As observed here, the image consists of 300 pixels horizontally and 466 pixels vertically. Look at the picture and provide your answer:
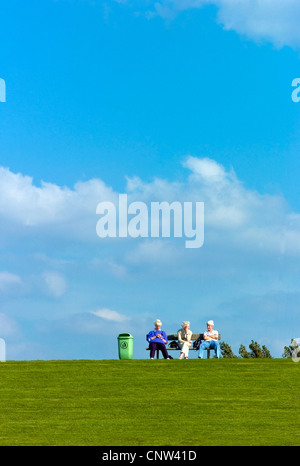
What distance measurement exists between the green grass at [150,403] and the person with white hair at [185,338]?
3.17 metres

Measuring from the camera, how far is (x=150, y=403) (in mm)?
19047

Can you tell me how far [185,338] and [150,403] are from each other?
11.0 meters

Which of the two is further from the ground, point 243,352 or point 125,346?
point 243,352

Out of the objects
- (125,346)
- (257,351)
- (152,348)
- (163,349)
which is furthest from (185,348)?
(257,351)

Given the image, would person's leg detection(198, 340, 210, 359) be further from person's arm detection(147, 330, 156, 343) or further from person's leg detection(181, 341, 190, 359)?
Result: person's arm detection(147, 330, 156, 343)

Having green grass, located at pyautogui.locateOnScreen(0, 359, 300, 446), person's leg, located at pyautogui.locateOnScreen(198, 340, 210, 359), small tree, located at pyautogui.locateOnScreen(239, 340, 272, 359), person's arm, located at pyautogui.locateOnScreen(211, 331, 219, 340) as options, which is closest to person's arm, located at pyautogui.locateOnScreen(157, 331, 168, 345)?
person's leg, located at pyautogui.locateOnScreen(198, 340, 210, 359)

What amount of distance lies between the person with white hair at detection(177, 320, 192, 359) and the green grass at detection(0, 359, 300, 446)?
3166 mm

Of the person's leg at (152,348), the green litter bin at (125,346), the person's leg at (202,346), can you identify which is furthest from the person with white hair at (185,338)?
the green litter bin at (125,346)

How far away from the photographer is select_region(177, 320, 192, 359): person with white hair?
29.8 metres

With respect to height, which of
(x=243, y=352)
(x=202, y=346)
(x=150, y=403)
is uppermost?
(x=243, y=352)

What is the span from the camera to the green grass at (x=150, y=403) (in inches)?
609

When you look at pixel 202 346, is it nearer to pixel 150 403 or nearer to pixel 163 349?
pixel 163 349
